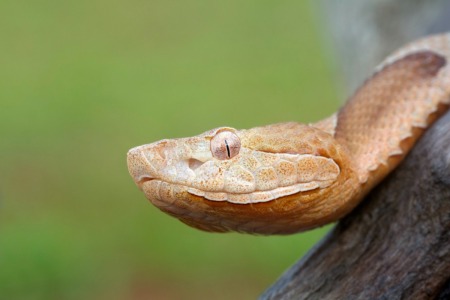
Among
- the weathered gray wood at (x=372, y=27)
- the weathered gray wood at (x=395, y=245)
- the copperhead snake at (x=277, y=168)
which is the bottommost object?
the weathered gray wood at (x=395, y=245)

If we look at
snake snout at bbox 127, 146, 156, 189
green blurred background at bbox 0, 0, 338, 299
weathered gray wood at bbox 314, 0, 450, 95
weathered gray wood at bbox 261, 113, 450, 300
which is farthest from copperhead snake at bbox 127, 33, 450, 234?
green blurred background at bbox 0, 0, 338, 299

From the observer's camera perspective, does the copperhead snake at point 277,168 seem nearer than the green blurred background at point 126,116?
Yes

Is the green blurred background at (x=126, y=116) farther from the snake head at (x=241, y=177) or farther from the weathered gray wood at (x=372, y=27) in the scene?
the snake head at (x=241, y=177)

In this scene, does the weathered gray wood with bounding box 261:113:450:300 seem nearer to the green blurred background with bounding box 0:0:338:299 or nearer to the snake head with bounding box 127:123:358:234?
the snake head with bounding box 127:123:358:234

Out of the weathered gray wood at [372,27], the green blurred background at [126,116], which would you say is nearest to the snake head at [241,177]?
the green blurred background at [126,116]

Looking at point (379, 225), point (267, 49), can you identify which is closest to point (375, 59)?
point (379, 225)

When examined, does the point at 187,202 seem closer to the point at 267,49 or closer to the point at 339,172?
the point at 339,172

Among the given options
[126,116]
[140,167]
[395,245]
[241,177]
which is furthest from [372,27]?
[140,167]
